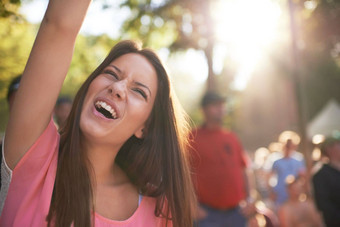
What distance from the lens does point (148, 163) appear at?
210 centimetres

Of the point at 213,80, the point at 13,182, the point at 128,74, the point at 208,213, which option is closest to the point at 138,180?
the point at 128,74

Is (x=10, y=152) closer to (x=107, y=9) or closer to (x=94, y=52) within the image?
(x=107, y=9)

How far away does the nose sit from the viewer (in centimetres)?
178

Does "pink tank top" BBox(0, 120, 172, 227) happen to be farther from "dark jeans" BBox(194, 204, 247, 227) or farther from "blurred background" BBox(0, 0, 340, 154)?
"dark jeans" BBox(194, 204, 247, 227)

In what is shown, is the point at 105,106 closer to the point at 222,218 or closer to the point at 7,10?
the point at 7,10

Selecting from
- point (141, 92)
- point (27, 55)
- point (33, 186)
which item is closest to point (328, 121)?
point (27, 55)

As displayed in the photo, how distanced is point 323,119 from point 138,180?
1332 centimetres

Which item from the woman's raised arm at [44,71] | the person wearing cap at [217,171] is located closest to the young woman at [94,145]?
the woman's raised arm at [44,71]

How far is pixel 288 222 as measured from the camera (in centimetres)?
591

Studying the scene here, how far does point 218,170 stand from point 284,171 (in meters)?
3.40

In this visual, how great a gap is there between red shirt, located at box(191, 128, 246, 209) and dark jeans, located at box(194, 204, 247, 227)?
60 millimetres

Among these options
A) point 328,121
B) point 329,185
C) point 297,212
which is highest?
point 329,185

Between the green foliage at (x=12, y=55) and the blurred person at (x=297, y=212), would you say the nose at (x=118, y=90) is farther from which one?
the green foliage at (x=12, y=55)

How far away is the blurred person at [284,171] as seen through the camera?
7.43m
